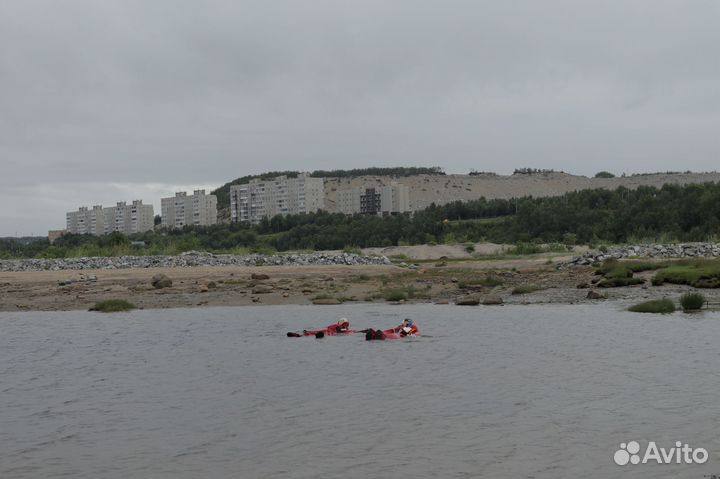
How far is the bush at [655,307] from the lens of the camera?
31.0 m

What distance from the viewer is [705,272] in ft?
134

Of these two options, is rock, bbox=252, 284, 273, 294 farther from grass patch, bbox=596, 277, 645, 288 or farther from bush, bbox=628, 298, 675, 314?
bush, bbox=628, 298, 675, 314

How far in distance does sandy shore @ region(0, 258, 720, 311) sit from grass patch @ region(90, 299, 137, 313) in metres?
1.14

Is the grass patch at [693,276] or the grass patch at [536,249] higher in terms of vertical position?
the grass patch at [536,249]

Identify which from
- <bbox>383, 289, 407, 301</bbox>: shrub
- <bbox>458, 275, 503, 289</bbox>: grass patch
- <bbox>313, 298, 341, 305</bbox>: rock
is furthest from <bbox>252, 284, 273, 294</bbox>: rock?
<bbox>458, 275, 503, 289</bbox>: grass patch

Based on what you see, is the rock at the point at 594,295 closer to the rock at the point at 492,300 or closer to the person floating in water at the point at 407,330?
the rock at the point at 492,300

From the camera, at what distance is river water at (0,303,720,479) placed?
38.5ft

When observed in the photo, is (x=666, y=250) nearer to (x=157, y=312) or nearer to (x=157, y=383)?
(x=157, y=312)

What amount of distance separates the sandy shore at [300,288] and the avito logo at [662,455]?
24760 millimetres

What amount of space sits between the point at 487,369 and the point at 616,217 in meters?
91.3

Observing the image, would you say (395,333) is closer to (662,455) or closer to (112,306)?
(662,455)

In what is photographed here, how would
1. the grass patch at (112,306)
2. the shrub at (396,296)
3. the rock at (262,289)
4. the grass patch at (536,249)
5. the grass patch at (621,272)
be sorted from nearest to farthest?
the grass patch at (112,306)
the shrub at (396,296)
the grass patch at (621,272)
the rock at (262,289)
the grass patch at (536,249)

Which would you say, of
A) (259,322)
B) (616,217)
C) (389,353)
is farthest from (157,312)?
(616,217)

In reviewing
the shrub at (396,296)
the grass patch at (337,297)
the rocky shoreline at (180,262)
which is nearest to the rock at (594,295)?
the shrub at (396,296)
